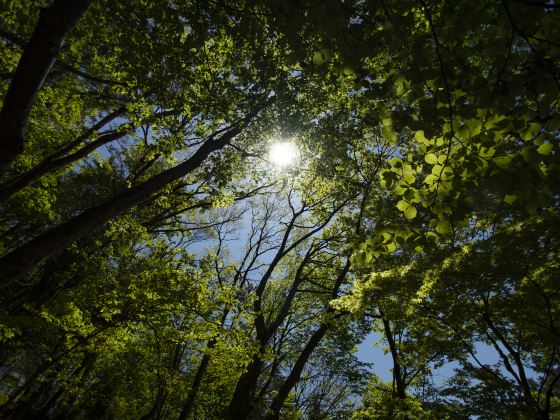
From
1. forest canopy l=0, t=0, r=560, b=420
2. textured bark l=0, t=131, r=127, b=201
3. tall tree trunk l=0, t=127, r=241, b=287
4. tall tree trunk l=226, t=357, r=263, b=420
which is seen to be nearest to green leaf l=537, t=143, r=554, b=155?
forest canopy l=0, t=0, r=560, b=420

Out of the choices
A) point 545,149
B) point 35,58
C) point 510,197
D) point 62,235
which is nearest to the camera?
point 545,149

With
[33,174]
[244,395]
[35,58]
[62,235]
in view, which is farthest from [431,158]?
[244,395]

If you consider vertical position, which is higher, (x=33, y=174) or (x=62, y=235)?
(x=33, y=174)

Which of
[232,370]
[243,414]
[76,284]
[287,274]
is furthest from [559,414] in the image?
[76,284]

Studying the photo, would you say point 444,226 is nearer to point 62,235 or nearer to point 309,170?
point 62,235

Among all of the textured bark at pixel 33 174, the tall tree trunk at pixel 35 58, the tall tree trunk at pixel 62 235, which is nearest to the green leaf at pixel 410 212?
the tall tree trunk at pixel 35 58

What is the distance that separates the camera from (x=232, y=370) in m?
13.6

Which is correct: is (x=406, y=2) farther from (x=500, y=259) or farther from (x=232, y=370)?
(x=232, y=370)

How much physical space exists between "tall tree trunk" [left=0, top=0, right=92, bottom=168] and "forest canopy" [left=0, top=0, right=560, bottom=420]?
0.05 ft

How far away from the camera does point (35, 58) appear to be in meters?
2.70

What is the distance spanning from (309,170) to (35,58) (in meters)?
9.01

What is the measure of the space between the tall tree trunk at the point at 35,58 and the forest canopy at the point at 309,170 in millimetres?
14

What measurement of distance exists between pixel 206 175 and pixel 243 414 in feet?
25.7

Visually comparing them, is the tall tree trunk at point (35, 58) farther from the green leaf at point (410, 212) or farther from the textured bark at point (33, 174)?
the green leaf at point (410, 212)
